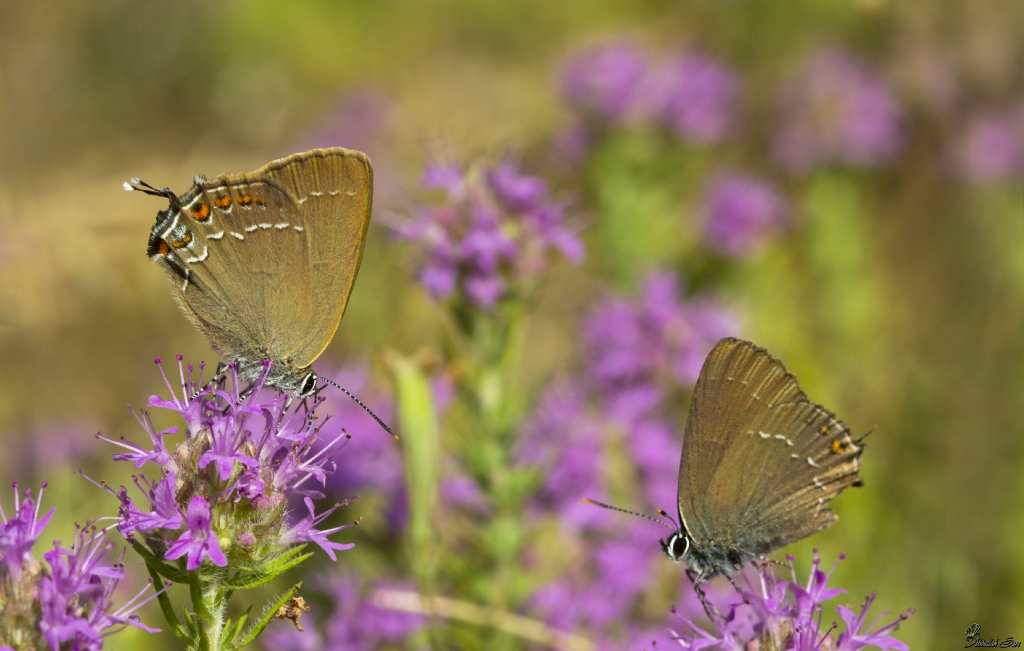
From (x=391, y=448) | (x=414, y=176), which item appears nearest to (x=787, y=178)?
(x=414, y=176)

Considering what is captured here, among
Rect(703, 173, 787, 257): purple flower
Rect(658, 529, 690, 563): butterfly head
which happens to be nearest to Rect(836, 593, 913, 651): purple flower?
Rect(658, 529, 690, 563): butterfly head

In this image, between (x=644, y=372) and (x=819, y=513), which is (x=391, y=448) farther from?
(x=819, y=513)

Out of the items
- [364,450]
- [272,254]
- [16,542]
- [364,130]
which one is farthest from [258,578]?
[364,130]

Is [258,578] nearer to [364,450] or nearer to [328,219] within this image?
[328,219]

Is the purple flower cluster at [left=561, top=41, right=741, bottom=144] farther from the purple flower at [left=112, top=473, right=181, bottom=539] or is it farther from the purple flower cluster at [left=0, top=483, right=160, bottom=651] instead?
the purple flower cluster at [left=0, top=483, right=160, bottom=651]

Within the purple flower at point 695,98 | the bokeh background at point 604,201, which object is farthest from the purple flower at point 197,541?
the purple flower at point 695,98

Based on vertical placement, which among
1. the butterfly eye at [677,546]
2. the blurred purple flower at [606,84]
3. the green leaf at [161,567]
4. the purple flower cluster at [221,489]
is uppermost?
the blurred purple flower at [606,84]

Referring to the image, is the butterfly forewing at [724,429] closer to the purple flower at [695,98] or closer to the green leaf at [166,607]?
the green leaf at [166,607]

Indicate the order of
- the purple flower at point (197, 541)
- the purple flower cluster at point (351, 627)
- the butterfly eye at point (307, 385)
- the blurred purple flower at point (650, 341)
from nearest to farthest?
1. the purple flower at point (197, 541)
2. the butterfly eye at point (307, 385)
3. the purple flower cluster at point (351, 627)
4. the blurred purple flower at point (650, 341)
